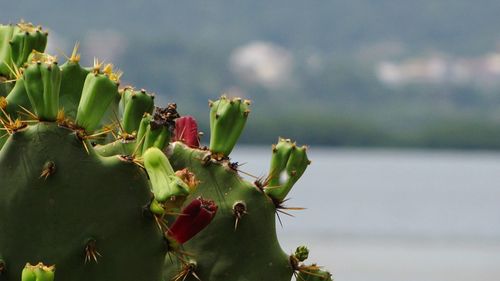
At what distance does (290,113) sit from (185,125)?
160m

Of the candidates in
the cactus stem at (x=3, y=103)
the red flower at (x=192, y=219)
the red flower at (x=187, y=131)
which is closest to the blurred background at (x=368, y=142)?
the red flower at (x=187, y=131)

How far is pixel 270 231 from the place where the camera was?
3.45 meters

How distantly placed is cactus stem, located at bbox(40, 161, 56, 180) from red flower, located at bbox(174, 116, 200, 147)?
67cm

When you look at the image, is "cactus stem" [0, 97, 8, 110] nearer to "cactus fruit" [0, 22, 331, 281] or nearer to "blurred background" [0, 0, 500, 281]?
"cactus fruit" [0, 22, 331, 281]

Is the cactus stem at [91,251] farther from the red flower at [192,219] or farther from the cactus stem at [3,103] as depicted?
the cactus stem at [3,103]

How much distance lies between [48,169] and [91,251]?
8.2 inches

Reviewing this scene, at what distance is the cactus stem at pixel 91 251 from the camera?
9.65 ft

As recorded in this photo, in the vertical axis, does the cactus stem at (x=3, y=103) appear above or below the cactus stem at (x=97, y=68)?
below

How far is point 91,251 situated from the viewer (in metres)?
2.95

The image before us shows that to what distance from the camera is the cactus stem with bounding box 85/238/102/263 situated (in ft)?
9.65

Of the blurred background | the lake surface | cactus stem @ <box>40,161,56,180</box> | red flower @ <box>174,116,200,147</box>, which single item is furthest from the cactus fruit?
the lake surface

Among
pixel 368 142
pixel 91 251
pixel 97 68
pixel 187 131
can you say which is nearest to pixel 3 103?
pixel 97 68

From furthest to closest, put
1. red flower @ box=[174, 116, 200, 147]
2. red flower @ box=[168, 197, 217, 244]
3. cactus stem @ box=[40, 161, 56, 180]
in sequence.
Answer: red flower @ box=[174, 116, 200, 147] < red flower @ box=[168, 197, 217, 244] < cactus stem @ box=[40, 161, 56, 180]

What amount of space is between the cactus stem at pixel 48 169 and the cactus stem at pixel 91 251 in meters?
0.17
